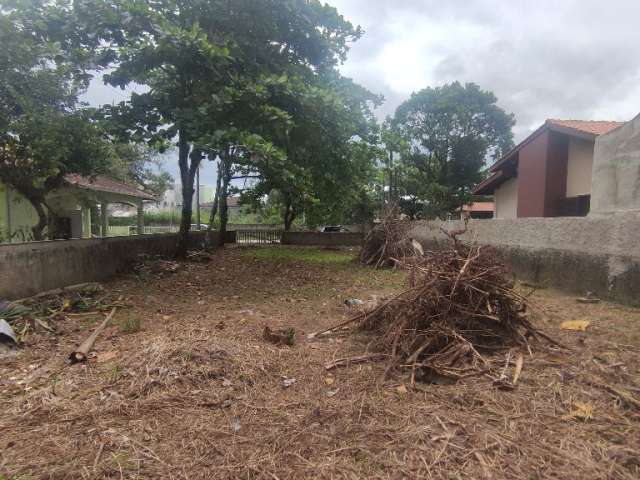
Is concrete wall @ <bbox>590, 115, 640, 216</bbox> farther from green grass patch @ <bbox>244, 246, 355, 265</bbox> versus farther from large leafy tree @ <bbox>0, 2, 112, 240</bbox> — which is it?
large leafy tree @ <bbox>0, 2, 112, 240</bbox>

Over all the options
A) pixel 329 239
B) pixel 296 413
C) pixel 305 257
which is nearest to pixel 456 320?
pixel 296 413

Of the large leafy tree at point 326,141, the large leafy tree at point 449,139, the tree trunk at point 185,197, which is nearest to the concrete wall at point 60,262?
the tree trunk at point 185,197

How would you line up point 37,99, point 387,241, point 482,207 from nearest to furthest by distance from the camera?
point 37,99 < point 387,241 < point 482,207

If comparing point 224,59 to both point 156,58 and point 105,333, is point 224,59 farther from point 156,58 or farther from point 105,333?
A: point 105,333

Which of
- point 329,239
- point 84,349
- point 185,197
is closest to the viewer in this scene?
point 84,349

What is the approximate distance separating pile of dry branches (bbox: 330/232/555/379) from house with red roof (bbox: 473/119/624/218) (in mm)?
8213

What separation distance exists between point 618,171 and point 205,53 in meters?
6.26

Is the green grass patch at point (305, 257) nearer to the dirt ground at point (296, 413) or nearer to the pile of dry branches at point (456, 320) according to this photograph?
the dirt ground at point (296, 413)

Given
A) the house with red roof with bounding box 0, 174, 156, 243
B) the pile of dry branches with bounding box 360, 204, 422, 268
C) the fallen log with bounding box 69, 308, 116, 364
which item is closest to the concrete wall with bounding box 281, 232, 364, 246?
the house with red roof with bounding box 0, 174, 156, 243

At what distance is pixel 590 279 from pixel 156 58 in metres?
7.69

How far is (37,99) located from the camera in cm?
664

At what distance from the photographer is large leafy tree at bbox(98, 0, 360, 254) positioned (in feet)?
20.7

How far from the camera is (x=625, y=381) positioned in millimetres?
2721

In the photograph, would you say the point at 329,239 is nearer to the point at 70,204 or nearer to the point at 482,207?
the point at 70,204
